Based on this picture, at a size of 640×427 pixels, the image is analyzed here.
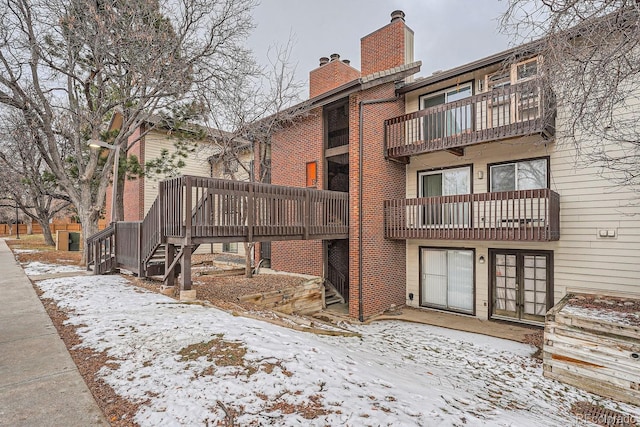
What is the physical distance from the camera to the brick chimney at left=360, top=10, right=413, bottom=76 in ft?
35.6

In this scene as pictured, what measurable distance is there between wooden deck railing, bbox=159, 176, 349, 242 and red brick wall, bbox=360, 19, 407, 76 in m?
5.11

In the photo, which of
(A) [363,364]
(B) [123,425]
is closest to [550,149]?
(A) [363,364]

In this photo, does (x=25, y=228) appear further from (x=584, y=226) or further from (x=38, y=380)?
(x=584, y=226)

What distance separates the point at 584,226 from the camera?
8180mm

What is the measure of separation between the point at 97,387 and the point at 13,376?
1.01 metres

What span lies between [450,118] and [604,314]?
5957 mm

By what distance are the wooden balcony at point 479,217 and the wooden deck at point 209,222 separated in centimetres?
187

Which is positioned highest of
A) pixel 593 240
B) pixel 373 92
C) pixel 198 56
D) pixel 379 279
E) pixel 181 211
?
pixel 198 56

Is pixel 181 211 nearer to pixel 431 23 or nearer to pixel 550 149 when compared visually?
pixel 431 23

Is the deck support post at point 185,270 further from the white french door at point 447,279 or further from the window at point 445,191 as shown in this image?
the white french door at point 447,279

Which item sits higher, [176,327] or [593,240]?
[593,240]

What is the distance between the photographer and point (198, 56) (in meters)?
10.9

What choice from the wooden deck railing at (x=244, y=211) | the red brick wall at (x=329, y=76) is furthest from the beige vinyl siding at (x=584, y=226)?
the red brick wall at (x=329, y=76)

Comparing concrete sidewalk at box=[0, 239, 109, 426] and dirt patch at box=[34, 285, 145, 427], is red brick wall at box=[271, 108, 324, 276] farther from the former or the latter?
concrete sidewalk at box=[0, 239, 109, 426]
